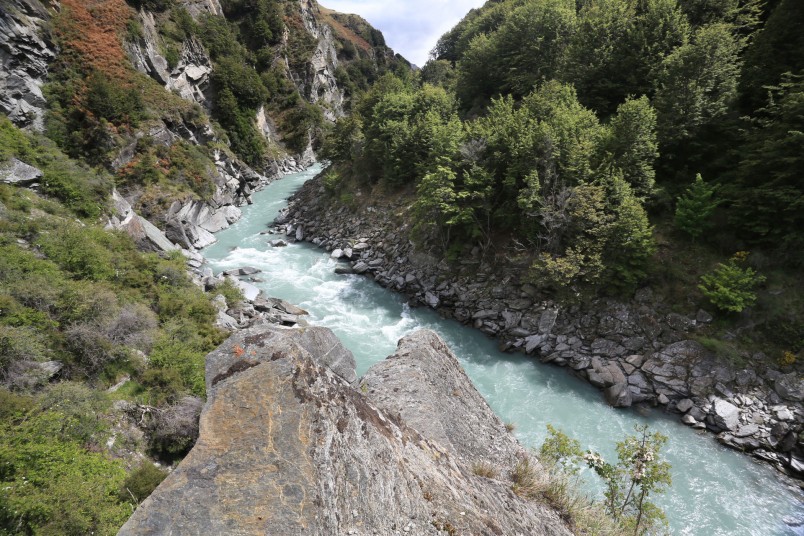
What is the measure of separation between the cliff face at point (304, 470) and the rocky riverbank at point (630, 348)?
10.8m

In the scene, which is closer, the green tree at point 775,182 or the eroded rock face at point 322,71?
the green tree at point 775,182

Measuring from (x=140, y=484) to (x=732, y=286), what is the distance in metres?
18.8

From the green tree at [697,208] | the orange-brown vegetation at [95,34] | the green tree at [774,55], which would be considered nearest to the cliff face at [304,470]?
the green tree at [697,208]

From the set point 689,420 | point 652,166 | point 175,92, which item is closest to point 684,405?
point 689,420

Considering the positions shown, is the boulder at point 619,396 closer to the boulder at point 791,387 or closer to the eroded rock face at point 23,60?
the boulder at point 791,387

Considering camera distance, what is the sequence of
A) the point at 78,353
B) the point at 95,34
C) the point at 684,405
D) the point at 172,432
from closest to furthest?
the point at 172,432 < the point at 78,353 < the point at 684,405 < the point at 95,34

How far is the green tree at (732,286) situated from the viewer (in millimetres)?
13273

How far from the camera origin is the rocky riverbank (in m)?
11.9

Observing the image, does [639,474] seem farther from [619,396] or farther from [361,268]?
[361,268]

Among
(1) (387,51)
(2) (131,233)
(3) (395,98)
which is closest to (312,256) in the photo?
Result: (2) (131,233)

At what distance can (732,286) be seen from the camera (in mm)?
13570

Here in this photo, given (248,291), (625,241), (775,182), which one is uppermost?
(775,182)

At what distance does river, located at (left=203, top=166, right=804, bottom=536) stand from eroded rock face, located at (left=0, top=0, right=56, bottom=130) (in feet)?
45.6

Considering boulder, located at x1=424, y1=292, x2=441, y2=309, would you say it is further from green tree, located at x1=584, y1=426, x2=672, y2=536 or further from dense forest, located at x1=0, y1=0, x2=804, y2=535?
green tree, located at x1=584, y1=426, x2=672, y2=536
